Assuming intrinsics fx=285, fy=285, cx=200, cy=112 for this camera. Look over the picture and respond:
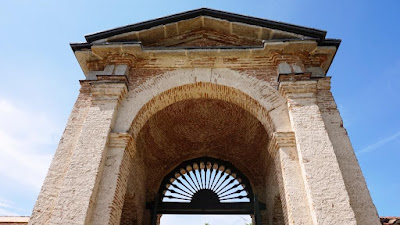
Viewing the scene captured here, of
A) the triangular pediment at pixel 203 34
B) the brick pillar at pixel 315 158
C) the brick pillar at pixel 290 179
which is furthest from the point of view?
the triangular pediment at pixel 203 34

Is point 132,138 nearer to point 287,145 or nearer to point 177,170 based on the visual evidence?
point 287,145

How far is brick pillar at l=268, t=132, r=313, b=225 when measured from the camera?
12.4 ft

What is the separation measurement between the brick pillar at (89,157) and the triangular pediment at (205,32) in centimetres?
118

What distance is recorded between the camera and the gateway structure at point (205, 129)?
400 centimetres

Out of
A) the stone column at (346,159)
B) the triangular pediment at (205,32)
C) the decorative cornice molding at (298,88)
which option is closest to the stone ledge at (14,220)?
the triangular pediment at (205,32)

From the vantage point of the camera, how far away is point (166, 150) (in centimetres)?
727

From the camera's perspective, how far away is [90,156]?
4340 mm

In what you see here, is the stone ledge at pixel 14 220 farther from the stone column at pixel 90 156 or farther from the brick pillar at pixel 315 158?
the brick pillar at pixel 315 158

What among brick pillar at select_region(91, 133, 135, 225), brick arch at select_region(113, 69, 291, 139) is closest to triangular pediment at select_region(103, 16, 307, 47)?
brick arch at select_region(113, 69, 291, 139)

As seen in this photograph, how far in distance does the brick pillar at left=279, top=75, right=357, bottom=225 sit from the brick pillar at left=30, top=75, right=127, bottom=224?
2.96 m

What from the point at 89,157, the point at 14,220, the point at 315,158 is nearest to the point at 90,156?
the point at 89,157

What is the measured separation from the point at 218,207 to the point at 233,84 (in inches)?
126

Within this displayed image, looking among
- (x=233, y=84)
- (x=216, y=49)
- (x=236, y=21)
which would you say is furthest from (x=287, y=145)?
(x=236, y=21)

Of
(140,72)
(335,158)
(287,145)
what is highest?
(140,72)
